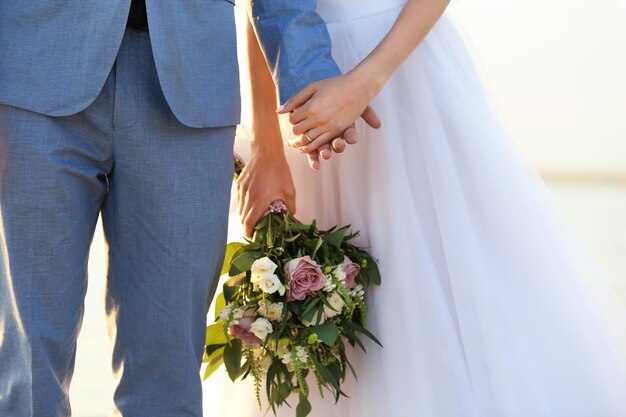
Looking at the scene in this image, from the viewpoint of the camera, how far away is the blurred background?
23.8 feet

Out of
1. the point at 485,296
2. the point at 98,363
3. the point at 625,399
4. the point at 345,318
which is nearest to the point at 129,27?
the point at 345,318

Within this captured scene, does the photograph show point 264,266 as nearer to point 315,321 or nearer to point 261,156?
point 315,321

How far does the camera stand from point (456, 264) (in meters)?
1.90

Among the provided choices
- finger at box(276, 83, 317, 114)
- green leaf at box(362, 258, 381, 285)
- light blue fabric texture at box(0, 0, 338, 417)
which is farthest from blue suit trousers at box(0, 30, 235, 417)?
green leaf at box(362, 258, 381, 285)

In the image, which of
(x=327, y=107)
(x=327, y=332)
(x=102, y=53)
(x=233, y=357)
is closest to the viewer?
(x=102, y=53)

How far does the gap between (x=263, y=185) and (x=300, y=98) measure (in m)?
0.29

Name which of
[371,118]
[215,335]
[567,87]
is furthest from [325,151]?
[567,87]

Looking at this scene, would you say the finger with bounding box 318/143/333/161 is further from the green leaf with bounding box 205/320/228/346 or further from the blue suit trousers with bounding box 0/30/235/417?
the green leaf with bounding box 205/320/228/346

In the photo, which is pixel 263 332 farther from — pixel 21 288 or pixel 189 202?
pixel 21 288

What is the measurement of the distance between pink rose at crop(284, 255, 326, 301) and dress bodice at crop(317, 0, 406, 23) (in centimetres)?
52

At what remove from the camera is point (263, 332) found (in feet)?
6.11

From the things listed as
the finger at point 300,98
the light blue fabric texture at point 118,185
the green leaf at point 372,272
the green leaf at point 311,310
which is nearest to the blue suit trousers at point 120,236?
the light blue fabric texture at point 118,185

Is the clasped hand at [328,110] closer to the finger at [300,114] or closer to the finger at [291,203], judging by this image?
the finger at [300,114]

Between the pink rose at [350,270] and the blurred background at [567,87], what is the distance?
4.33 m
